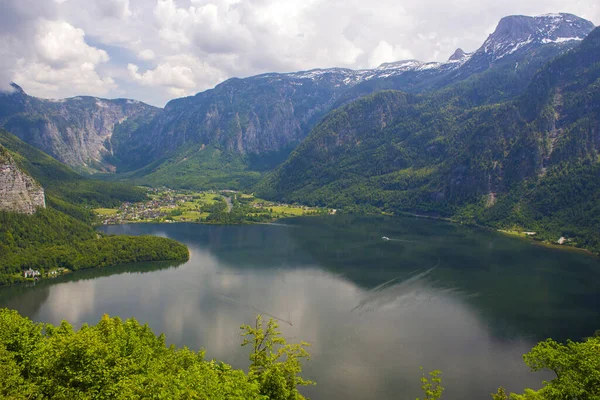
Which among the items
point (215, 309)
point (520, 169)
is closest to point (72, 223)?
point (215, 309)

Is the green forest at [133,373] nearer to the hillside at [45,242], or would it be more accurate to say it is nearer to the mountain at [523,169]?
the hillside at [45,242]

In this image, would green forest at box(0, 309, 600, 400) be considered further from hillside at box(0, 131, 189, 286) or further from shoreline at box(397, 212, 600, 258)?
shoreline at box(397, 212, 600, 258)

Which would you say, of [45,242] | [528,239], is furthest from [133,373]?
[528,239]

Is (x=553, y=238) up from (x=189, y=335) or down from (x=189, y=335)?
up

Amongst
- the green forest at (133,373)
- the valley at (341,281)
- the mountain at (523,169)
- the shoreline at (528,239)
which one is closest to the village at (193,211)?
the valley at (341,281)

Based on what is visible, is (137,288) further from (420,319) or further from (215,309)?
(420,319)

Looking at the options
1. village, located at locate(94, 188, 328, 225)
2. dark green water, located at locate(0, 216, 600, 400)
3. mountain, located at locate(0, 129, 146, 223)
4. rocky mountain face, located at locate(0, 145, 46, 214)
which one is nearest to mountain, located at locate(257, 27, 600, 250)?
village, located at locate(94, 188, 328, 225)

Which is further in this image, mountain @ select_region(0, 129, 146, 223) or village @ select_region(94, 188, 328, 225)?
mountain @ select_region(0, 129, 146, 223)
